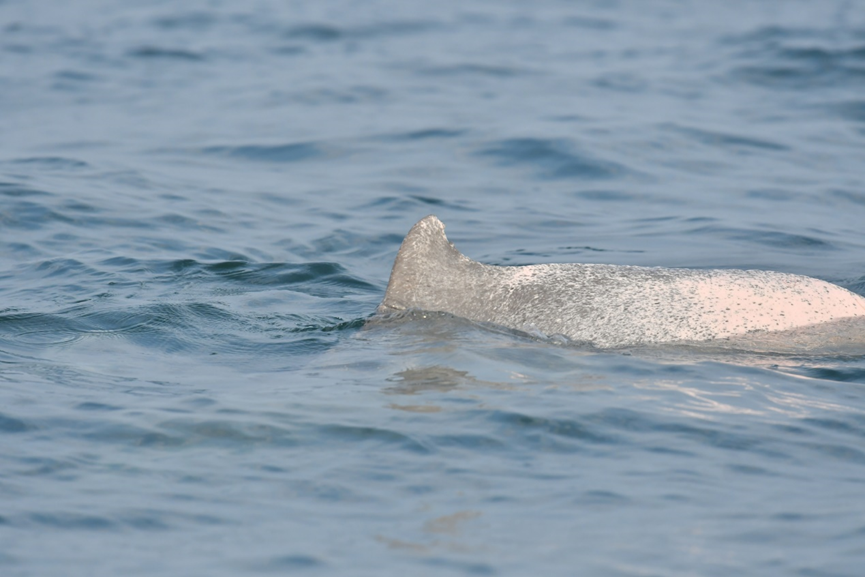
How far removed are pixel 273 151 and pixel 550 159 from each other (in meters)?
4.05

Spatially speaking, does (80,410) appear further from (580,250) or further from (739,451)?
(580,250)

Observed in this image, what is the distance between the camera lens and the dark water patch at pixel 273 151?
15648mm

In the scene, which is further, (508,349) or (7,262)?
(7,262)

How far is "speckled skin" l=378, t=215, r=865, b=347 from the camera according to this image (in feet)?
25.2

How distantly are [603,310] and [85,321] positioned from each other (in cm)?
414

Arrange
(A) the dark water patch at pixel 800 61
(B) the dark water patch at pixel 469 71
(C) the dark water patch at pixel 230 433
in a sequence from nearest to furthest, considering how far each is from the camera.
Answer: (C) the dark water patch at pixel 230 433 → (A) the dark water patch at pixel 800 61 → (B) the dark water patch at pixel 469 71

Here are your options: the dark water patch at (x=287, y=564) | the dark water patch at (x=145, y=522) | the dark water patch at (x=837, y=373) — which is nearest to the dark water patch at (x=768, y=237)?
the dark water patch at (x=837, y=373)

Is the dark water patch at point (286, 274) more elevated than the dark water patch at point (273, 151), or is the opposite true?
the dark water patch at point (273, 151)

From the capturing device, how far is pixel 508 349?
7.36 metres

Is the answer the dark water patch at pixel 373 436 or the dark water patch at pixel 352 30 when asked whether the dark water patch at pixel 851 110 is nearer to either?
the dark water patch at pixel 352 30

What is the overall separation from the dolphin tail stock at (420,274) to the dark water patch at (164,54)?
15294 mm

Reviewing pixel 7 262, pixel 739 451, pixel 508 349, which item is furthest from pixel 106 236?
pixel 739 451

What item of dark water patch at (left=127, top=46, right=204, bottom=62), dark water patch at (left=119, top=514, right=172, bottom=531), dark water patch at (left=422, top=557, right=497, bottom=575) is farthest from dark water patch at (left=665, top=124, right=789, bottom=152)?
dark water patch at (left=119, top=514, right=172, bottom=531)

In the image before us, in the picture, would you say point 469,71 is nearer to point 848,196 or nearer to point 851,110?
point 851,110
